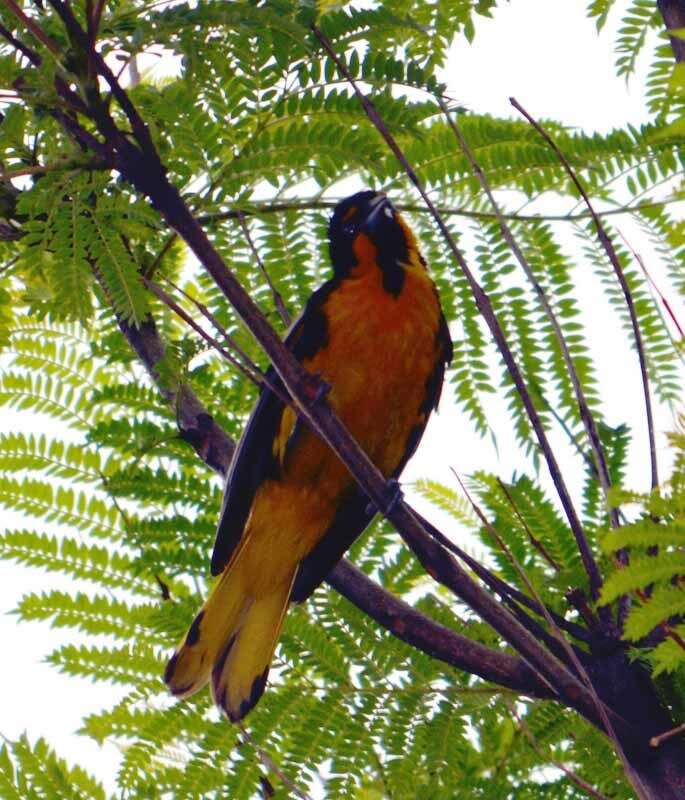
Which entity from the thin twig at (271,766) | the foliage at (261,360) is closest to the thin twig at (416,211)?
the foliage at (261,360)

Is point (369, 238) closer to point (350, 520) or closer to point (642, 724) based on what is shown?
point (350, 520)

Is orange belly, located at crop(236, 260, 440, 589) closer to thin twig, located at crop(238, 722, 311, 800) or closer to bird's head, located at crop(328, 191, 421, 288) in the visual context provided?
bird's head, located at crop(328, 191, 421, 288)

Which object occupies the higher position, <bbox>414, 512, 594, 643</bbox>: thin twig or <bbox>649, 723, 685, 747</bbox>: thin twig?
<bbox>414, 512, 594, 643</bbox>: thin twig

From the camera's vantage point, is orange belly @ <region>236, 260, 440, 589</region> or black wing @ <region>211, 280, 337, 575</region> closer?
black wing @ <region>211, 280, 337, 575</region>

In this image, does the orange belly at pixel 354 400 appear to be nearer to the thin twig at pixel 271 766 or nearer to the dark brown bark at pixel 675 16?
the thin twig at pixel 271 766

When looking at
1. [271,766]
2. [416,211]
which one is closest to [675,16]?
[416,211]

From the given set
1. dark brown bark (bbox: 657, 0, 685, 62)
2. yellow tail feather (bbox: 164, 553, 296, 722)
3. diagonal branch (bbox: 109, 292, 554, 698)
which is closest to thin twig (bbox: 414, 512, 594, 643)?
diagonal branch (bbox: 109, 292, 554, 698)

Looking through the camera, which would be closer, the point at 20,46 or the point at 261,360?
the point at 20,46

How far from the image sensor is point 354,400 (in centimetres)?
383

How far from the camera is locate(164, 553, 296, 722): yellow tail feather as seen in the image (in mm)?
3166

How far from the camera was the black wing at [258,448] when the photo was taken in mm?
3334

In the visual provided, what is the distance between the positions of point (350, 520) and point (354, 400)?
1.21ft

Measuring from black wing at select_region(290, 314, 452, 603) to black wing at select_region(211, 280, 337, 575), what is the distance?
0.23 metres

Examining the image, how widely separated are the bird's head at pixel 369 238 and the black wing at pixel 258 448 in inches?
5.8
